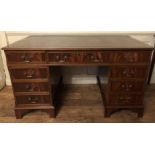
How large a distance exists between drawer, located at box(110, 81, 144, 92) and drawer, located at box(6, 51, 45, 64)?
0.66 m

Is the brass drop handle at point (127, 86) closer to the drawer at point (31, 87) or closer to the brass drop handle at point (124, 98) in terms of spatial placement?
the brass drop handle at point (124, 98)

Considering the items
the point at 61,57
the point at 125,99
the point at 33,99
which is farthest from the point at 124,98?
the point at 33,99

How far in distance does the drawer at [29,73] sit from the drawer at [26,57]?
7 cm

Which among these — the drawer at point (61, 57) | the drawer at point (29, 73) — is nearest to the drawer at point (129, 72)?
the drawer at point (61, 57)

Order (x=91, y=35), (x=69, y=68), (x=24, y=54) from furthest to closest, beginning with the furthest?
1. (x=69, y=68)
2. (x=91, y=35)
3. (x=24, y=54)

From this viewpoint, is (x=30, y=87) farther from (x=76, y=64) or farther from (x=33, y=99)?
(x=76, y=64)

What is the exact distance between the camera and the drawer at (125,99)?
4.77 ft
